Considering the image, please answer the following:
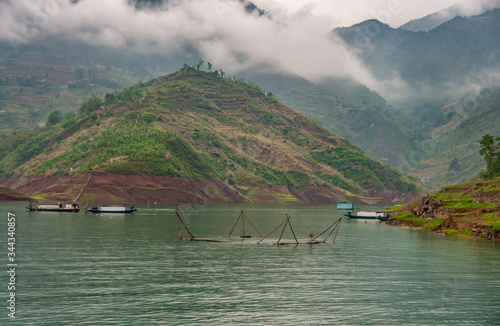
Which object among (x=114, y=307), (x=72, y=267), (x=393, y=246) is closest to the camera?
(x=114, y=307)

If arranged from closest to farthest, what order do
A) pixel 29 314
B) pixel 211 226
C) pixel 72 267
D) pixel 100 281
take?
pixel 29 314
pixel 100 281
pixel 72 267
pixel 211 226

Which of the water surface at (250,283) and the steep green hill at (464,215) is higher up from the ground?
the steep green hill at (464,215)

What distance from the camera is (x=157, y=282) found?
67.3 m

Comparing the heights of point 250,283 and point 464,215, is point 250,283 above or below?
below

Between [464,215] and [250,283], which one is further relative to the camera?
[464,215]

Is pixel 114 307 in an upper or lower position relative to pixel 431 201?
lower

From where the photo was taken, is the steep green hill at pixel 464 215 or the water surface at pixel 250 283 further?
the steep green hill at pixel 464 215

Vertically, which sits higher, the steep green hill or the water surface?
the steep green hill

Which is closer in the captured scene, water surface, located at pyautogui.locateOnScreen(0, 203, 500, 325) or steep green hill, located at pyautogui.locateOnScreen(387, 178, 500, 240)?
water surface, located at pyautogui.locateOnScreen(0, 203, 500, 325)

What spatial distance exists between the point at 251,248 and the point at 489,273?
46.6 m

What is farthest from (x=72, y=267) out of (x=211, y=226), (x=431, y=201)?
(x=431, y=201)

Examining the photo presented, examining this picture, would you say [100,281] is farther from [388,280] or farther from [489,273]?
[489,273]

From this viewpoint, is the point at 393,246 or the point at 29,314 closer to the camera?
the point at 29,314

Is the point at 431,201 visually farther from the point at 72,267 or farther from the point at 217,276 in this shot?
the point at 72,267
